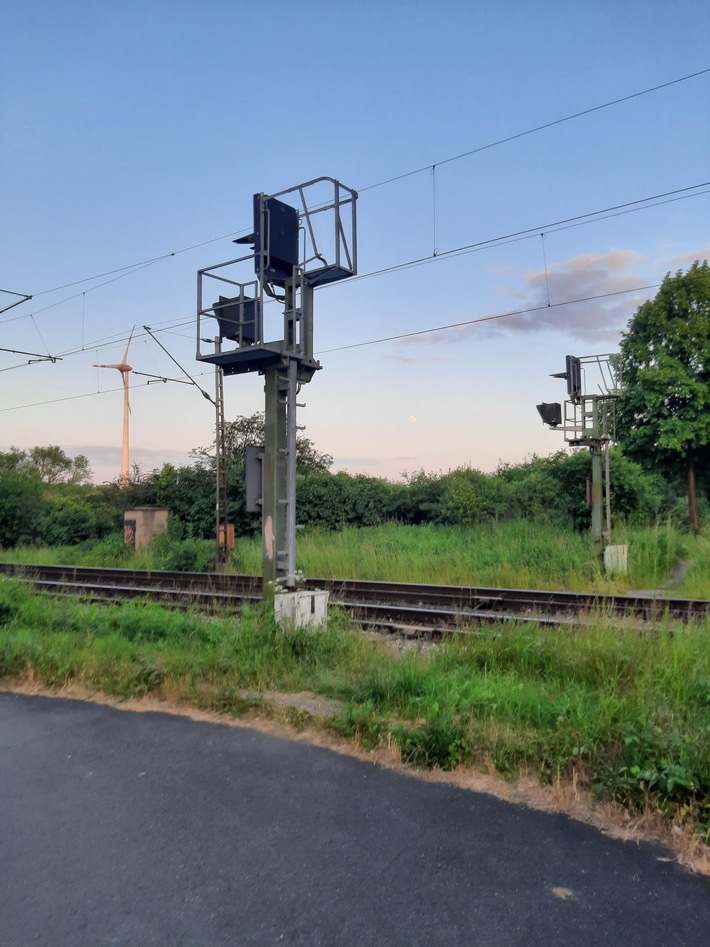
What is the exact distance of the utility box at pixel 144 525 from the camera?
25.4m

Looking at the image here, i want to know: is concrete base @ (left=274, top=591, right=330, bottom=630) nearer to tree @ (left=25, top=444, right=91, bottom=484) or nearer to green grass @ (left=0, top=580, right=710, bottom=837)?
green grass @ (left=0, top=580, right=710, bottom=837)

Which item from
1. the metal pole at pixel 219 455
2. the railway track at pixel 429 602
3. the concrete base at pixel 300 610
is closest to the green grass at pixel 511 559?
the metal pole at pixel 219 455

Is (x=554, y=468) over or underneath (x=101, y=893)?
over

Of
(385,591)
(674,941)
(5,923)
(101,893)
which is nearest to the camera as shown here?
(674,941)

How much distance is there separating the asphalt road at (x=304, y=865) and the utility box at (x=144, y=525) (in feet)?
68.6

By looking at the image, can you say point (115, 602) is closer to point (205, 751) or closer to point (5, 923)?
point (205, 751)

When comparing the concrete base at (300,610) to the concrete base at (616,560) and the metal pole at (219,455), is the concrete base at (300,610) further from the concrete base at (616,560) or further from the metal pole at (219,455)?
the metal pole at (219,455)

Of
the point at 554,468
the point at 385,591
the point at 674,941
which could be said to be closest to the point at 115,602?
the point at 385,591

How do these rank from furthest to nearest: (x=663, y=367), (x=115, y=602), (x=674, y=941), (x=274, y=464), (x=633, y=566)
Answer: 1. (x=663, y=367)
2. (x=633, y=566)
3. (x=115, y=602)
4. (x=274, y=464)
5. (x=674, y=941)

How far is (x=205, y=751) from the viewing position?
209 inches

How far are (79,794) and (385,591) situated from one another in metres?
9.19

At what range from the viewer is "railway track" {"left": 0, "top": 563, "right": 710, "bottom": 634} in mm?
9641

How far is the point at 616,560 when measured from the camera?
48.8 feet

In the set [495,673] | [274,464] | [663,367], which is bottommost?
[495,673]
